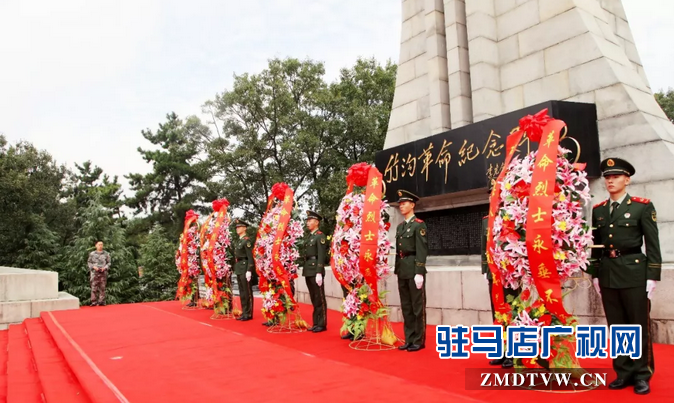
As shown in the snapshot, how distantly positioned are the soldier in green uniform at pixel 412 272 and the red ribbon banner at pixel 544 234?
68.8 inches

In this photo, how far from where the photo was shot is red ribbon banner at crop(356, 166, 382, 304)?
17.7 ft

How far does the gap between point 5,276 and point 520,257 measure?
33.3 ft

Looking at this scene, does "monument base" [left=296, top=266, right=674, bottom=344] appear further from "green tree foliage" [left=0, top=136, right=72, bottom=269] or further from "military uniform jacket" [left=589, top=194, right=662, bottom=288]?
"green tree foliage" [left=0, top=136, right=72, bottom=269]

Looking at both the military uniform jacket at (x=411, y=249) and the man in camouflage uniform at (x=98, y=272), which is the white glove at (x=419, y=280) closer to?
the military uniform jacket at (x=411, y=249)

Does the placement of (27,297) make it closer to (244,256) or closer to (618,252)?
(244,256)

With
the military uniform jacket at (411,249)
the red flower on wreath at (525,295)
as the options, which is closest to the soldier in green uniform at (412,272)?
the military uniform jacket at (411,249)

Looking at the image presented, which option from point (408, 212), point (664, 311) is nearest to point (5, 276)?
point (408, 212)

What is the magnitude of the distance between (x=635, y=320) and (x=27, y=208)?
67.7 feet

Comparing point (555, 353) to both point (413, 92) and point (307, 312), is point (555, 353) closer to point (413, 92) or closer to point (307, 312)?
point (307, 312)

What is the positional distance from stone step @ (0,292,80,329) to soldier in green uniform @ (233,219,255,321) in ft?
15.6

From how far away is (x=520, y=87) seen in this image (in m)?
8.42

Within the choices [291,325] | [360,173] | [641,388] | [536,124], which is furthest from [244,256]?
[641,388]

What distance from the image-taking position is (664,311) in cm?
502

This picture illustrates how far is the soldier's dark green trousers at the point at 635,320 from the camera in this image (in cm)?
346
